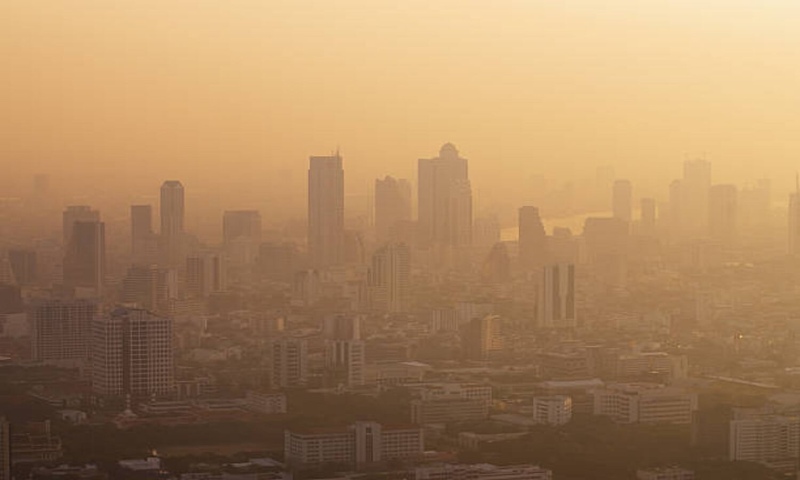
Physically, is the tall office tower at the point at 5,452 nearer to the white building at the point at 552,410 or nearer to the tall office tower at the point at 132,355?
the tall office tower at the point at 132,355

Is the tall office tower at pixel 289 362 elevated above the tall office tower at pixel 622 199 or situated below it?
below

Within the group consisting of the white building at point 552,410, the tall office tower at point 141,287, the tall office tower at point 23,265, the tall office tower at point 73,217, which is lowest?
the white building at point 552,410

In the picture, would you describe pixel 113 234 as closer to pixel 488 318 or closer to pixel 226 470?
pixel 488 318

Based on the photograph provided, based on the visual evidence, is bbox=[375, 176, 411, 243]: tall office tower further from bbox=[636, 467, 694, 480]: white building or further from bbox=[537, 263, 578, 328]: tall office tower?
bbox=[636, 467, 694, 480]: white building

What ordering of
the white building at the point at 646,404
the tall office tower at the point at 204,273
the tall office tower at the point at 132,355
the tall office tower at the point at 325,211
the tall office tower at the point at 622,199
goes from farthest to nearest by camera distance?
the tall office tower at the point at 622,199
the tall office tower at the point at 204,273
the tall office tower at the point at 325,211
the tall office tower at the point at 132,355
the white building at the point at 646,404

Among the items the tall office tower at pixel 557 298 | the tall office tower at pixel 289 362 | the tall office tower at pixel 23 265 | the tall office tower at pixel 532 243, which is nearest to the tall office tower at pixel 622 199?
the tall office tower at pixel 532 243

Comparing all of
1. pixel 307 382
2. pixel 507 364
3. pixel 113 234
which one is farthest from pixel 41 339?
pixel 507 364
